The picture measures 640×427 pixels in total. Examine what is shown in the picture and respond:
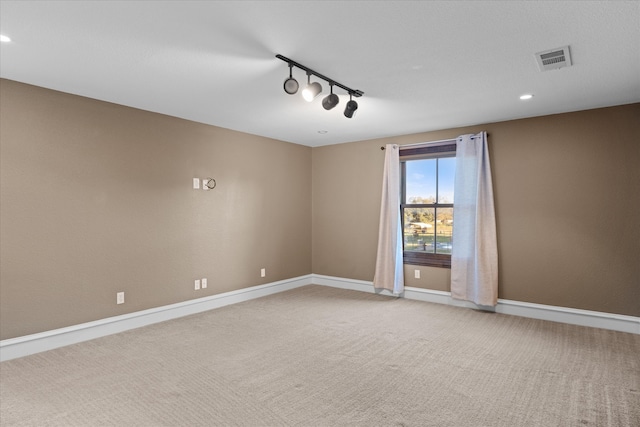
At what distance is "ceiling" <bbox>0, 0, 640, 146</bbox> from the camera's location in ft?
7.07

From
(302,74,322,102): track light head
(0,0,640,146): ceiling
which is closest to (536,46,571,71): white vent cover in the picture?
(0,0,640,146): ceiling

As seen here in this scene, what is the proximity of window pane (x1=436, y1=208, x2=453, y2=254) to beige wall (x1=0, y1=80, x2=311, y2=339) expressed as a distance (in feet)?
8.80

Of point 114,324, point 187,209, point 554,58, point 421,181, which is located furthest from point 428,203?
point 114,324

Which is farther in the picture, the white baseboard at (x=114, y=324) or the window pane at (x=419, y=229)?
the window pane at (x=419, y=229)

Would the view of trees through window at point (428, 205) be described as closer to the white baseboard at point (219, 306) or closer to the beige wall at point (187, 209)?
the beige wall at point (187, 209)

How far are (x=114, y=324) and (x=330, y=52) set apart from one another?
3601 millimetres

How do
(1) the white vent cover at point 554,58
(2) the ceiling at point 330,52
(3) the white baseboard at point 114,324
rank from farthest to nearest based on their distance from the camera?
(3) the white baseboard at point 114,324 < (1) the white vent cover at point 554,58 < (2) the ceiling at point 330,52

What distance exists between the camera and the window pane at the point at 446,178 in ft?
17.4

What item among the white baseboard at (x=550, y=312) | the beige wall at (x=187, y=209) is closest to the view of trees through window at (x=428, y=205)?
the beige wall at (x=187, y=209)

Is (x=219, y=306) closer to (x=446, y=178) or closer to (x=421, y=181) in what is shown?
(x=421, y=181)

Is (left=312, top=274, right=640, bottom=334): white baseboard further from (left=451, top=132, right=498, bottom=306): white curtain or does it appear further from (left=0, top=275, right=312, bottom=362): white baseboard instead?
(left=0, top=275, right=312, bottom=362): white baseboard

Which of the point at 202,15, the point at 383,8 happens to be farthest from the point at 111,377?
the point at 383,8

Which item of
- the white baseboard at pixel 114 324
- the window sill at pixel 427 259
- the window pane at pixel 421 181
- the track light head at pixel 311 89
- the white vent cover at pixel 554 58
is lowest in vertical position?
the white baseboard at pixel 114 324

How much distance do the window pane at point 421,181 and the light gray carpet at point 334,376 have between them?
198cm
